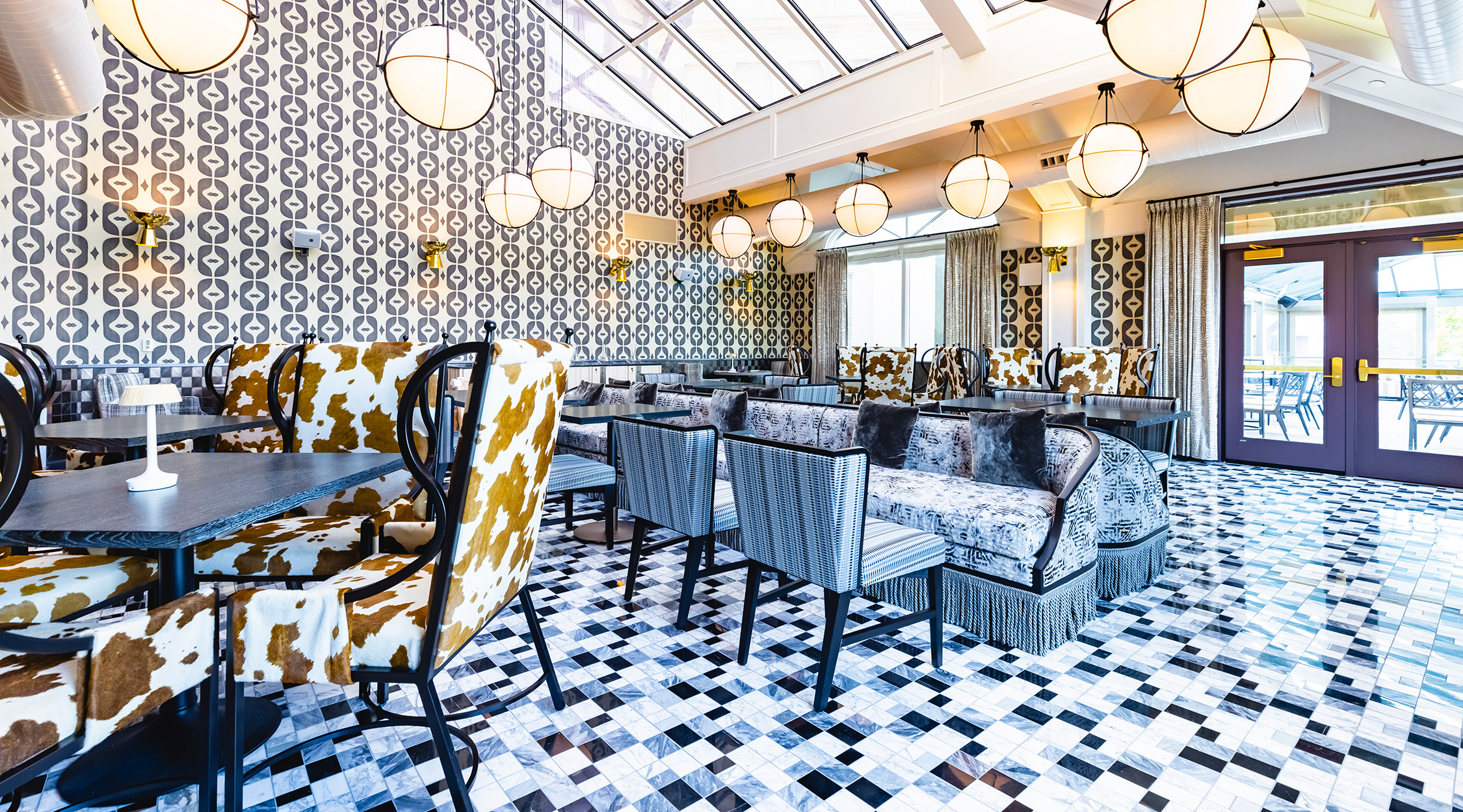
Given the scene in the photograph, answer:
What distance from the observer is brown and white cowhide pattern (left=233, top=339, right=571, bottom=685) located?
4.33ft

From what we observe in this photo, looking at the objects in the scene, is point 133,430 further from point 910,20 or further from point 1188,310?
point 1188,310

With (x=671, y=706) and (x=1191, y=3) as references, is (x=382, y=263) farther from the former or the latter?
(x=1191, y=3)

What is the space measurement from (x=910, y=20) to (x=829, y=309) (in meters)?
5.20

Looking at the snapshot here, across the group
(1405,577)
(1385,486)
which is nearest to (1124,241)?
(1385,486)

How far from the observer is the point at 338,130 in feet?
23.4

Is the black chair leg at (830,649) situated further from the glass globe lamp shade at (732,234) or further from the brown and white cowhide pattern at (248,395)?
the glass globe lamp shade at (732,234)

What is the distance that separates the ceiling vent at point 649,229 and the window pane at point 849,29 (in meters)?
3.60

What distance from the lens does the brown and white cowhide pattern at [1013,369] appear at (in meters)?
6.50

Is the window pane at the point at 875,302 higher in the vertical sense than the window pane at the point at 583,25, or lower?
lower

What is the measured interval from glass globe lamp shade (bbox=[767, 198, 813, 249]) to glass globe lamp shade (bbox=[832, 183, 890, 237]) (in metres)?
0.83

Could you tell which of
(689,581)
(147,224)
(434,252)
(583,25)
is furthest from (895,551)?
(583,25)

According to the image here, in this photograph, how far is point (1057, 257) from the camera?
8.16 metres

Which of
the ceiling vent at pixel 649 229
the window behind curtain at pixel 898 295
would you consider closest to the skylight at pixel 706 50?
the ceiling vent at pixel 649 229

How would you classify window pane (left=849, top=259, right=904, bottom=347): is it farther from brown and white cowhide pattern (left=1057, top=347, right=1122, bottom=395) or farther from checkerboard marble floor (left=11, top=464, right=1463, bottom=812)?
checkerboard marble floor (left=11, top=464, right=1463, bottom=812)
